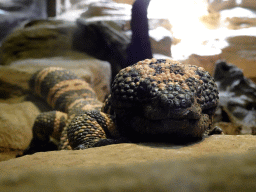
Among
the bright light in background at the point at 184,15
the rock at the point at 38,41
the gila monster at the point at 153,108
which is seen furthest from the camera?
the rock at the point at 38,41

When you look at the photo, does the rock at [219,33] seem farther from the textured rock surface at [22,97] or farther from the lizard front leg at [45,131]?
the textured rock surface at [22,97]

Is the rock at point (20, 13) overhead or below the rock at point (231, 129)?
overhead

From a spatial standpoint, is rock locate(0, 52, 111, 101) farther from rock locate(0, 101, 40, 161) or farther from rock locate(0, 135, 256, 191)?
rock locate(0, 135, 256, 191)

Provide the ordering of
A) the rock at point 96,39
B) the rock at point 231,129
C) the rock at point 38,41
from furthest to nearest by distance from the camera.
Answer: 1. the rock at point 38,41
2. the rock at point 96,39
3. the rock at point 231,129

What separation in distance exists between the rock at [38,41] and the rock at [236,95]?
315cm

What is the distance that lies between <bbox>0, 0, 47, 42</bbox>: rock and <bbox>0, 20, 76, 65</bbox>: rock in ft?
0.70

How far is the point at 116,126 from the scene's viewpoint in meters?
1.71

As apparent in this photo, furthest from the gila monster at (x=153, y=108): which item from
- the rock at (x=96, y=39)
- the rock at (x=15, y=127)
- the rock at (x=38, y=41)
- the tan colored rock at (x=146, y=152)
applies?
the rock at (x=38, y=41)

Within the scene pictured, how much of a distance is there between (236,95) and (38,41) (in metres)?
3.93

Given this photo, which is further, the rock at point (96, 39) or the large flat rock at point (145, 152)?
the rock at point (96, 39)

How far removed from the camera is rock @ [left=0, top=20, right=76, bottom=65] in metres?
4.82

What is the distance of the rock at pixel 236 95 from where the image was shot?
3.34 m

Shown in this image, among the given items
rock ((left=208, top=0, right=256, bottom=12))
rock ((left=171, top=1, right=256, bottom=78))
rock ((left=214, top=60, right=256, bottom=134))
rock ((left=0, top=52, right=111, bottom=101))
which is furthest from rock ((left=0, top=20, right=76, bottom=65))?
rock ((left=208, top=0, right=256, bottom=12))

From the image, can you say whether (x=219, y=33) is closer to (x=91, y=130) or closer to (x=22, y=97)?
(x=91, y=130)
